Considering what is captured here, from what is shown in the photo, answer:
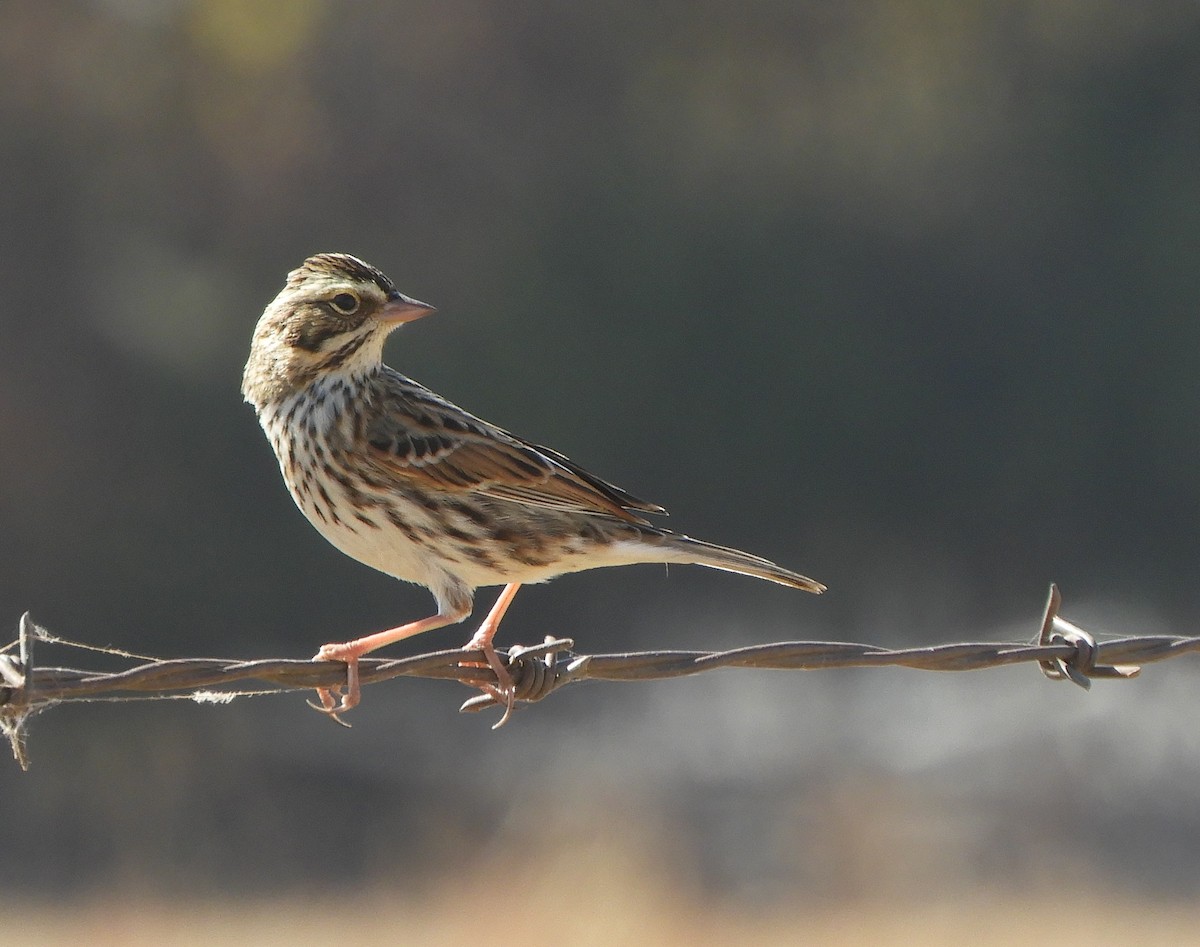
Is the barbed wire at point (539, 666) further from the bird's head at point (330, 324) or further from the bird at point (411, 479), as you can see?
the bird's head at point (330, 324)

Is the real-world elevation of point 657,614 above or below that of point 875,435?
below

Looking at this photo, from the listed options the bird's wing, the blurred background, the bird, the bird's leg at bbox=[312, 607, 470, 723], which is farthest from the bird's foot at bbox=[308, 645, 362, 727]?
the blurred background

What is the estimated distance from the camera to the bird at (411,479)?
5.81 meters

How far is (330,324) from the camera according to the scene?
6.13 meters

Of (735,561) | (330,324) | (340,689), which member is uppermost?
(330,324)

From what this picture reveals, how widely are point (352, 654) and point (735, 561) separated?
1281 millimetres

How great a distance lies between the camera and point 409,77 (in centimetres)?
2616

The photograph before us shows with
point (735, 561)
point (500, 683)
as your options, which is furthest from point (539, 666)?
point (735, 561)

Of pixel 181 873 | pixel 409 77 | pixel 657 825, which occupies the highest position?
pixel 409 77

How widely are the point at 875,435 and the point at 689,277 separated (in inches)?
138

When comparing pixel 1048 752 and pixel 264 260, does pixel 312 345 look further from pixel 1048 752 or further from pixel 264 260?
pixel 264 260

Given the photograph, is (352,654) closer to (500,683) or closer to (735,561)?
(500,683)

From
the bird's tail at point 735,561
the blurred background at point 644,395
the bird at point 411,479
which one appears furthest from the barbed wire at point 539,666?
the blurred background at point 644,395

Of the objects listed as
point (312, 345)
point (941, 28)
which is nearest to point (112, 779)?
point (312, 345)
